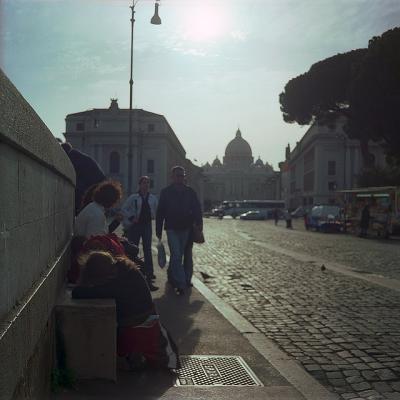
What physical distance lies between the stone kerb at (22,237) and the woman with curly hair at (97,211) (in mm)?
2065

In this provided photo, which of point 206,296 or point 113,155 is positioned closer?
point 206,296

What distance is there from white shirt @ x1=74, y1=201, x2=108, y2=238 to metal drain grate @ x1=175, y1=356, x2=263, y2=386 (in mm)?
1774

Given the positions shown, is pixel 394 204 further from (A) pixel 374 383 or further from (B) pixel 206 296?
(A) pixel 374 383

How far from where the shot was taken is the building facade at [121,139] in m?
85.6

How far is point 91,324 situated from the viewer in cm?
420

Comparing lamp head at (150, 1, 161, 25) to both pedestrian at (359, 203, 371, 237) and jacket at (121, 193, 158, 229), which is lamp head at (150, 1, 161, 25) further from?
jacket at (121, 193, 158, 229)

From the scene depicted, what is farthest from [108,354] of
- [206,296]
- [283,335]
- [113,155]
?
[113,155]

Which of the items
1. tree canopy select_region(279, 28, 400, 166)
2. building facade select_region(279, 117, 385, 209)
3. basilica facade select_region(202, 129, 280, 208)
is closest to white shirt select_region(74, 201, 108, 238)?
tree canopy select_region(279, 28, 400, 166)

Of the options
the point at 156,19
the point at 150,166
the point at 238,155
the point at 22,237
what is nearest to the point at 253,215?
the point at 150,166

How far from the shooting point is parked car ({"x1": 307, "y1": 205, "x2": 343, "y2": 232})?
34938mm

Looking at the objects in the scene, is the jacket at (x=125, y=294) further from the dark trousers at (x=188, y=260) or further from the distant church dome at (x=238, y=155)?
the distant church dome at (x=238, y=155)

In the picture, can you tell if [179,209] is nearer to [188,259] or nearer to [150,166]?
[188,259]

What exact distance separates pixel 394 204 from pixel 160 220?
19902 millimetres

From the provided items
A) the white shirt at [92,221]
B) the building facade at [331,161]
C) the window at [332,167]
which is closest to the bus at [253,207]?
the building facade at [331,161]
